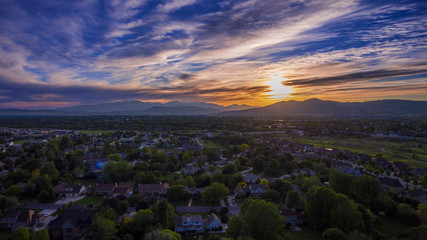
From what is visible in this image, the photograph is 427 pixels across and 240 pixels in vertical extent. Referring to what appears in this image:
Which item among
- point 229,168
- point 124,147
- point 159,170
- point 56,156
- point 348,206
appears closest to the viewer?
point 348,206

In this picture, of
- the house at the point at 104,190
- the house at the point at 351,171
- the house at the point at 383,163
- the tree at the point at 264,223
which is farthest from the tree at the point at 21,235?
the house at the point at 383,163

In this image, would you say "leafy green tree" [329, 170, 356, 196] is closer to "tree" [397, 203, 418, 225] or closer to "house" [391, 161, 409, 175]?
"tree" [397, 203, 418, 225]

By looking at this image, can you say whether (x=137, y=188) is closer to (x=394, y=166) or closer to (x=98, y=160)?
(x=98, y=160)

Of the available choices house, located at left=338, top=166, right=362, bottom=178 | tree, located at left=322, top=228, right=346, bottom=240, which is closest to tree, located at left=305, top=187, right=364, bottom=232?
tree, located at left=322, top=228, right=346, bottom=240

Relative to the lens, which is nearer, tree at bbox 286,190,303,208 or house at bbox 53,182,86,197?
tree at bbox 286,190,303,208

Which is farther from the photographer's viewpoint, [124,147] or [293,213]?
[124,147]

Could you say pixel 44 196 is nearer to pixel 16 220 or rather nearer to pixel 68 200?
pixel 68 200

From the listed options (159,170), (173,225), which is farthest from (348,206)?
(159,170)
